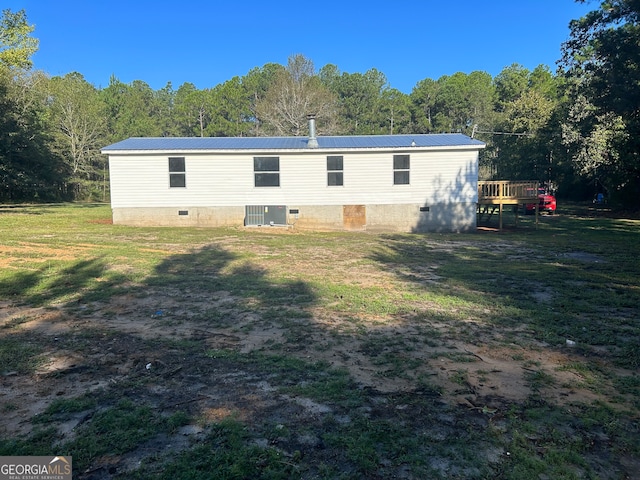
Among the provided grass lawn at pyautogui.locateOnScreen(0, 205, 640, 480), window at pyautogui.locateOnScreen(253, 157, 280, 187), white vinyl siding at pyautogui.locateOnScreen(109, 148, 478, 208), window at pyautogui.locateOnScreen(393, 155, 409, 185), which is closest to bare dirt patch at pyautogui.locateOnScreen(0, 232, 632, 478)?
grass lawn at pyautogui.locateOnScreen(0, 205, 640, 480)

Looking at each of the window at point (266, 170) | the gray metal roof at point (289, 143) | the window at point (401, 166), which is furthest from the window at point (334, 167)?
the window at point (401, 166)

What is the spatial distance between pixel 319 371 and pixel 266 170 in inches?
581

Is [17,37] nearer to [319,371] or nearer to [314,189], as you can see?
[314,189]

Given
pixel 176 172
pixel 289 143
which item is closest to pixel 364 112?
pixel 289 143

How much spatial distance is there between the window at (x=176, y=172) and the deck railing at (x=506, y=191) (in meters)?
12.0

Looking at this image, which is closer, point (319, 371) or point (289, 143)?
point (319, 371)

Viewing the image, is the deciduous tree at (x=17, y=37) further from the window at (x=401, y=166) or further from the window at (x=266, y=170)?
the window at (x=401, y=166)

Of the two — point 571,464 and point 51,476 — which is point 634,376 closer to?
point 571,464

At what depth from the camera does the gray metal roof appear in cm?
1797

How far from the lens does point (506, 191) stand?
61.8ft

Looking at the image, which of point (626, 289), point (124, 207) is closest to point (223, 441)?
point (626, 289)

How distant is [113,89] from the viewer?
190ft

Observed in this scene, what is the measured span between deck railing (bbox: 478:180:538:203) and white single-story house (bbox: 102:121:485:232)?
40.3 inches

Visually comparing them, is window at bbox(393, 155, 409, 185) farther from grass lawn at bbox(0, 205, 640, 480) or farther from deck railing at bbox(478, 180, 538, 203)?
grass lawn at bbox(0, 205, 640, 480)
